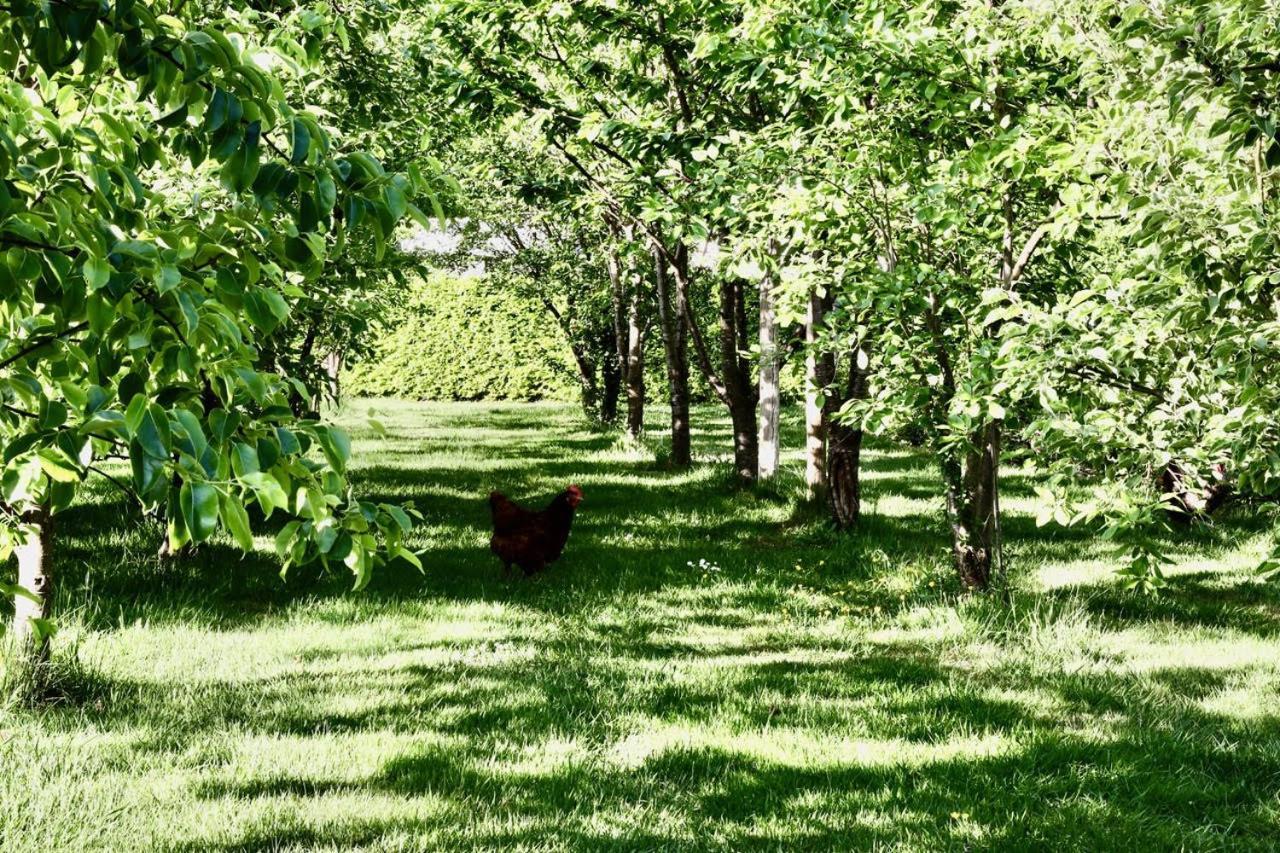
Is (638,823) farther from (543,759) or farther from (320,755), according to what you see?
(320,755)

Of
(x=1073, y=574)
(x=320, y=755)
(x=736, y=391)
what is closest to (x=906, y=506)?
(x=736, y=391)

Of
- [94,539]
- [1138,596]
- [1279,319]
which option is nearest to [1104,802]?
[1279,319]

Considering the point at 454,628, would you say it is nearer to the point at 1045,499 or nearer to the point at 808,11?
the point at 1045,499

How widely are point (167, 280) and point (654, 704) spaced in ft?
14.9

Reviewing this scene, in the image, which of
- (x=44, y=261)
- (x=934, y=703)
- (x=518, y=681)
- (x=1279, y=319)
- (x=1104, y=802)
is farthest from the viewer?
(x=518, y=681)

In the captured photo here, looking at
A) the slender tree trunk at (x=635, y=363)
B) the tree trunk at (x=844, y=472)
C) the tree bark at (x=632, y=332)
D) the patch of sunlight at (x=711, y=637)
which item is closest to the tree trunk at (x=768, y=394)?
the tree trunk at (x=844, y=472)

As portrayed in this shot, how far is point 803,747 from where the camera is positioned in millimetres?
5043

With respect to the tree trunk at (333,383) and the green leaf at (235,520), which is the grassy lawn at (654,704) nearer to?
the tree trunk at (333,383)

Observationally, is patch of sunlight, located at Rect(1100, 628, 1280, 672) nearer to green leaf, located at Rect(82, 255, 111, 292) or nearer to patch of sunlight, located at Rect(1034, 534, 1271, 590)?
patch of sunlight, located at Rect(1034, 534, 1271, 590)

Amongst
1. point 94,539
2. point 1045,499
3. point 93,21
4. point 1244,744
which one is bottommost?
point 1244,744

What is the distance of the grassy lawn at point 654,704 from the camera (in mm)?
4168

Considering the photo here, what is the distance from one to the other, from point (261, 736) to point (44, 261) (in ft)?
12.6

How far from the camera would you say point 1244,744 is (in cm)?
510

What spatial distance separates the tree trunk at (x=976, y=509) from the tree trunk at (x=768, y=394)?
13.1 ft
